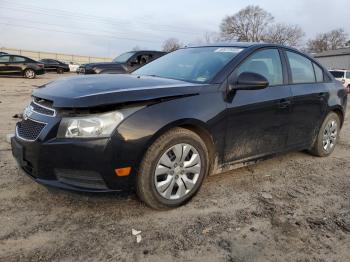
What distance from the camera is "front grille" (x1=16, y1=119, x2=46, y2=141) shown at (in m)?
3.01

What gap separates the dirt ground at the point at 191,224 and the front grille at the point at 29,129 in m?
0.54

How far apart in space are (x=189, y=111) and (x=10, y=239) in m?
1.79

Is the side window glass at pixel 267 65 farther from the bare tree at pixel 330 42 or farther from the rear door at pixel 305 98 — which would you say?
the bare tree at pixel 330 42

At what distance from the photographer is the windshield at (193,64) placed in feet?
12.3

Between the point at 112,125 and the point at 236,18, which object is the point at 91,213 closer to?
the point at 112,125

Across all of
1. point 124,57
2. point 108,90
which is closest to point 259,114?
point 108,90

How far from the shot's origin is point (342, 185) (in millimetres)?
4211

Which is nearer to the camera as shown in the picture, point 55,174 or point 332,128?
point 55,174

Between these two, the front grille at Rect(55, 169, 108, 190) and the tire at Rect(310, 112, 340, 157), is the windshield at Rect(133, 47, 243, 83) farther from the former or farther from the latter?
the tire at Rect(310, 112, 340, 157)

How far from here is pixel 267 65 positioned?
13.8 ft

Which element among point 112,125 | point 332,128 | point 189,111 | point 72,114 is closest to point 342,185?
point 332,128

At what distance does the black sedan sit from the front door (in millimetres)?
11

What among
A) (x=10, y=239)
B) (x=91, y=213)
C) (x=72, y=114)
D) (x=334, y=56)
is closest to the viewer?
(x=10, y=239)

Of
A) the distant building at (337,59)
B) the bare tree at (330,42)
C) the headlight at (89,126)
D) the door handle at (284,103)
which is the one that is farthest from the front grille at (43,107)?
the bare tree at (330,42)
